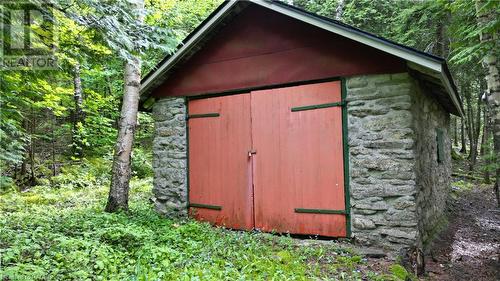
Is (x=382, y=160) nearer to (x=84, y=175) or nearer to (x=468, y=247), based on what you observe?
(x=468, y=247)

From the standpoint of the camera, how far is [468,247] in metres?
6.18

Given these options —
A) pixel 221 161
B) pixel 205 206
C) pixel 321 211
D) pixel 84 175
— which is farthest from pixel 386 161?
pixel 84 175

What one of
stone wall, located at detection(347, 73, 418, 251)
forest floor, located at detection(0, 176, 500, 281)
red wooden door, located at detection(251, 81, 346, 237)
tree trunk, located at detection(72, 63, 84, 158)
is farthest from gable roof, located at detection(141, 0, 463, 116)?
tree trunk, located at detection(72, 63, 84, 158)

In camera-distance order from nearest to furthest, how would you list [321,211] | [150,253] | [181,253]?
1. [150,253]
2. [181,253]
3. [321,211]

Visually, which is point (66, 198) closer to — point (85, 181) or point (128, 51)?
point (85, 181)

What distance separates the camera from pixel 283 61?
570 centimetres

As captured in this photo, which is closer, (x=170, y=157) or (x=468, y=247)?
(x=468, y=247)

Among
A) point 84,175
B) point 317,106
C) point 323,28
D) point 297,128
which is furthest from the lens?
point 84,175

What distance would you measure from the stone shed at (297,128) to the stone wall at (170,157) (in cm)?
2

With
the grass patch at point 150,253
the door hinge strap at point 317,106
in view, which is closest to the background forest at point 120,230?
the grass patch at point 150,253

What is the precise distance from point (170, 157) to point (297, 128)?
269 cm

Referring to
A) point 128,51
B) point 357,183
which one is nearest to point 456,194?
point 357,183

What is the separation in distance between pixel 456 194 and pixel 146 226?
9.71m

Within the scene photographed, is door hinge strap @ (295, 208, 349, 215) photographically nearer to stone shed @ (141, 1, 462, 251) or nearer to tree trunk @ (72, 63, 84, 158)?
stone shed @ (141, 1, 462, 251)
